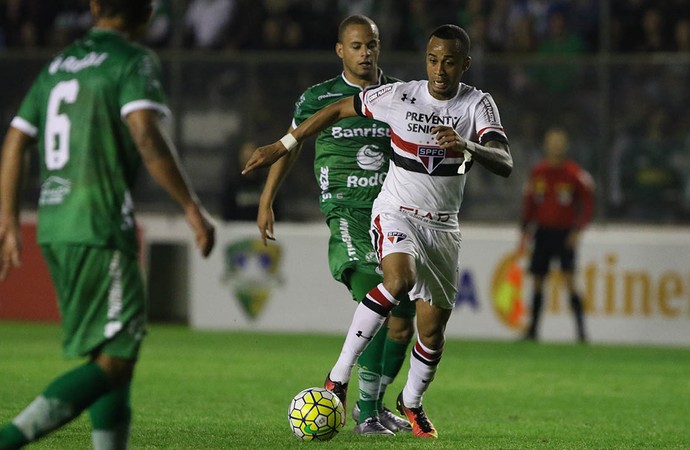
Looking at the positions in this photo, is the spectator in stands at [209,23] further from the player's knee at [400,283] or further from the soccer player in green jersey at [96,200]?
the soccer player in green jersey at [96,200]

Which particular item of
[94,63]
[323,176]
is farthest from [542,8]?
[94,63]

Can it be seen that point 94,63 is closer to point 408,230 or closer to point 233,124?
point 408,230

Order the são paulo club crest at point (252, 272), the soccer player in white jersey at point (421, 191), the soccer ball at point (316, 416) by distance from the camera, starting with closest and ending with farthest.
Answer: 1. the soccer ball at point (316, 416)
2. the soccer player in white jersey at point (421, 191)
3. the são paulo club crest at point (252, 272)

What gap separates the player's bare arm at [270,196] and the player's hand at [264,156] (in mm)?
509

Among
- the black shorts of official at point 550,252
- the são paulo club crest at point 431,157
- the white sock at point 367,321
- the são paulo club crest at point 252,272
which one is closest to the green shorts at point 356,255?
the white sock at point 367,321

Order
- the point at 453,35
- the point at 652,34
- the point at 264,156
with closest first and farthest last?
the point at 264,156 < the point at 453,35 < the point at 652,34

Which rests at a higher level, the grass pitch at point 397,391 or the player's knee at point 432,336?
the player's knee at point 432,336

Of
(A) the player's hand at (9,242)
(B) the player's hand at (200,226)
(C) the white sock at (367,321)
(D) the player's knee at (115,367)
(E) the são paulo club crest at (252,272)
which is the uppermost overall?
(B) the player's hand at (200,226)

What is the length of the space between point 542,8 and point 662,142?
2.45 m

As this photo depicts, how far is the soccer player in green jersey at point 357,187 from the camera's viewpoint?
781 centimetres

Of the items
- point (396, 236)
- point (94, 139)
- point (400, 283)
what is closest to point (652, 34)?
point (396, 236)

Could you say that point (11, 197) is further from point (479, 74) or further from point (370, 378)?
point (479, 74)

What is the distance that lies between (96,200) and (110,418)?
2.70ft

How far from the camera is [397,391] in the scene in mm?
10180
